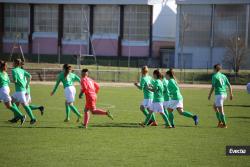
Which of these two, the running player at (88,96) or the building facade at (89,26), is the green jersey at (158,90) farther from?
the building facade at (89,26)

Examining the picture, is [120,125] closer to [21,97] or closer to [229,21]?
[21,97]

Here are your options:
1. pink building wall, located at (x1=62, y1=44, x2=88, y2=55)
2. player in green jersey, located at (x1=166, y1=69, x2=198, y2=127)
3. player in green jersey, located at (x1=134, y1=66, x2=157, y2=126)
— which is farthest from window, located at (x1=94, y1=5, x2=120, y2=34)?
player in green jersey, located at (x1=166, y1=69, x2=198, y2=127)

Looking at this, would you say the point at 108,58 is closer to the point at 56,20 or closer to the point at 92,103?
the point at 56,20

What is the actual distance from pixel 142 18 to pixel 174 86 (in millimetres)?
57876

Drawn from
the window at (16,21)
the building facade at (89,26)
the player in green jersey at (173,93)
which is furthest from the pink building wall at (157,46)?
the player in green jersey at (173,93)

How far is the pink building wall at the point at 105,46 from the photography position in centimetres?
7931

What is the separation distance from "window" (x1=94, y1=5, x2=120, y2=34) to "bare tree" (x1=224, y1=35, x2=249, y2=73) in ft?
44.5

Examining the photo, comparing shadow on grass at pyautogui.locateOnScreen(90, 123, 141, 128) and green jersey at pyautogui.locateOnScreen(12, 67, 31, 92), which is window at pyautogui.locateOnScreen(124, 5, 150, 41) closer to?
shadow on grass at pyautogui.locateOnScreen(90, 123, 141, 128)

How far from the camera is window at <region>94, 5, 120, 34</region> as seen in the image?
78.4 metres

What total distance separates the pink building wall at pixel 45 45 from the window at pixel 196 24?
52.1 ft

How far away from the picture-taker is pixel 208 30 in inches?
2908

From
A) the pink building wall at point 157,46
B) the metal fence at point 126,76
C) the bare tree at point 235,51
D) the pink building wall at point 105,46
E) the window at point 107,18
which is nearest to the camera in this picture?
Result: the metal fence at point 126,76

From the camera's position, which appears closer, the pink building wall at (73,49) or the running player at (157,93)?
the running player at (157,93)

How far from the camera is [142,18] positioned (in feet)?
256
